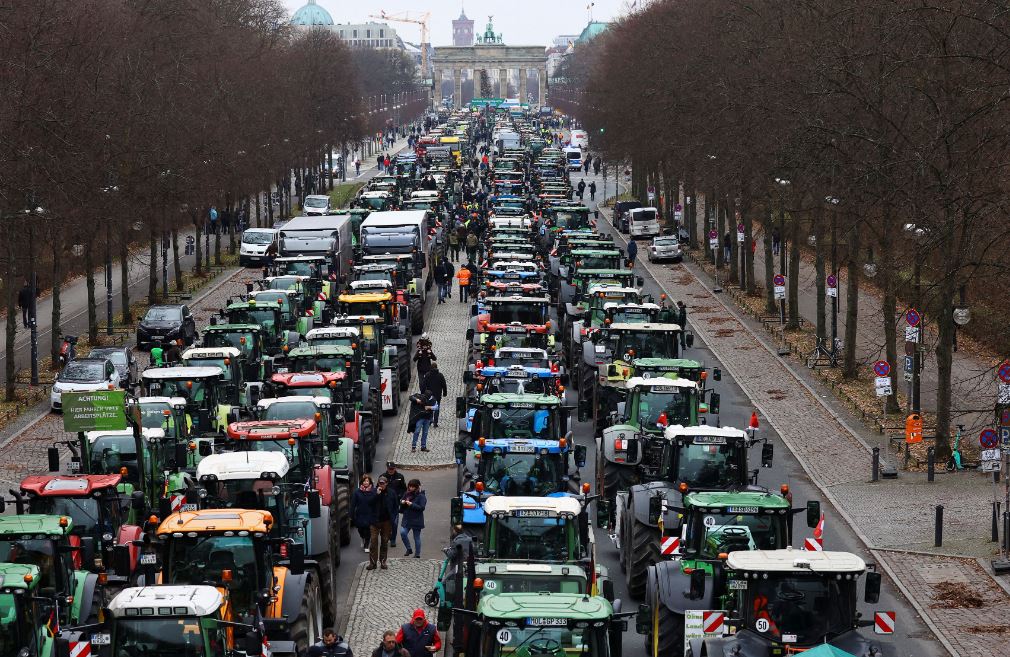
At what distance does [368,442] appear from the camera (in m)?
32.0

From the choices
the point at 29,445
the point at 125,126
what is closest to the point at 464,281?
the point at 125,126

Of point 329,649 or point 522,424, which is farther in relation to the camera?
point 522,424

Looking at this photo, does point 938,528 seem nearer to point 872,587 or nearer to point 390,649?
point 872,587

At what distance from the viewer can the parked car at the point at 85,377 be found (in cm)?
3956

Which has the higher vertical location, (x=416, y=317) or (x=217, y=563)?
(x=217, y=563)

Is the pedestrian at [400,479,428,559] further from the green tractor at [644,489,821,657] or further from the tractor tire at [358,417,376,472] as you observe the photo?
the green tractor at [644,489,821,657]

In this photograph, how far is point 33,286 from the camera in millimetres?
44156

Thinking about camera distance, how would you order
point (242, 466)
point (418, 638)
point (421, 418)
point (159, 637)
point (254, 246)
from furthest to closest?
1. point (254, 246)
2. point (421, 418)
3. point (242, 466)
4. point (418, 638)
5. point (159, 637)

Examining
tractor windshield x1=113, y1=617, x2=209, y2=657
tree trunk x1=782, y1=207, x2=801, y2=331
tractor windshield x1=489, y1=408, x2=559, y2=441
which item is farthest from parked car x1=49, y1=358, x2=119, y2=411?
tractor windshield x1=113, y1=617, x2=209, y2=657

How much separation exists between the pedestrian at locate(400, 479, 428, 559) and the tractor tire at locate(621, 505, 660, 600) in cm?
385

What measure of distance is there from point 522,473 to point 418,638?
5.80 meters

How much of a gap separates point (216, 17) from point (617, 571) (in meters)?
68.2

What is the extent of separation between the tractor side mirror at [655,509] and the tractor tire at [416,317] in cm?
2635

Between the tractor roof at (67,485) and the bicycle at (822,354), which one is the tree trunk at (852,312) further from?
the tractor roof at (67,485)
